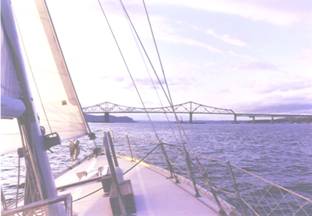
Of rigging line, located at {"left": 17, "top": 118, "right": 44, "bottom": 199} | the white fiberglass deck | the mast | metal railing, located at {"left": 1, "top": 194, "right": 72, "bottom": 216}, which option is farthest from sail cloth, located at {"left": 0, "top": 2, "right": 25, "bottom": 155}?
the white fiberglass deck

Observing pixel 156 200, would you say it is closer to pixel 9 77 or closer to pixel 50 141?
pixel 50 141

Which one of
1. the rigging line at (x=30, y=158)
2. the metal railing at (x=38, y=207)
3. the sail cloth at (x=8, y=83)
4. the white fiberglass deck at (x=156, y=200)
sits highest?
the sail cloth at (x=8, y=83)

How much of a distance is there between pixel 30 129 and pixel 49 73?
8.09 feet

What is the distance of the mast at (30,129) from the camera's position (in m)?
4.29

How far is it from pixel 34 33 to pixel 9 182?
1024 cm

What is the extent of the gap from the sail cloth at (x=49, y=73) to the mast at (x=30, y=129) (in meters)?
2.13

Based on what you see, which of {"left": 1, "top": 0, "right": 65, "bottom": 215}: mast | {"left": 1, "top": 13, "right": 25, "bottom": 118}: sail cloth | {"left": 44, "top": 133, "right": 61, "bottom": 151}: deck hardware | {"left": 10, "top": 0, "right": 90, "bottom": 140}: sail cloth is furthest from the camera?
{"left": 10, "top": 0, "right": 90, "bottom": 140}: sail cloth

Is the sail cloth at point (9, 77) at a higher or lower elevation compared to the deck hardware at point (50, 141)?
higher

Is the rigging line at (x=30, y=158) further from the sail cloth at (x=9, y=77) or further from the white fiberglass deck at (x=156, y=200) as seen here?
the white fiberglass deck at (x=156, y=200)

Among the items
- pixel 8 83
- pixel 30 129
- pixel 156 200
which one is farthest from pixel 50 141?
pixel 156 200

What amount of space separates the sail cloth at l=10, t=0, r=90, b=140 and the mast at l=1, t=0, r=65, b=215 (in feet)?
6.99

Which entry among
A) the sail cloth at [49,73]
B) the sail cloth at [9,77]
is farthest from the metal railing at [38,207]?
the sail cloth at [49,73]

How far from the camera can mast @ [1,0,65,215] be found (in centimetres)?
429

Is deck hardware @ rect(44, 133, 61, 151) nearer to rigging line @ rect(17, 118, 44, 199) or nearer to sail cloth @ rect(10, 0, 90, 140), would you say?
rigging line @ rect(17, 118, 44, 199)
